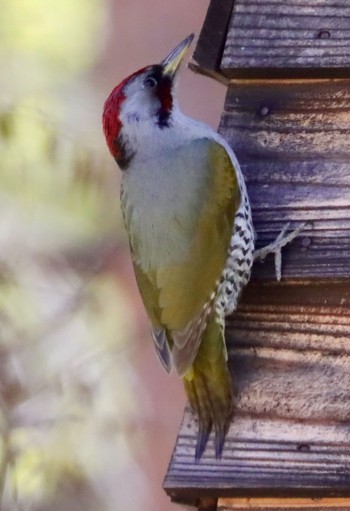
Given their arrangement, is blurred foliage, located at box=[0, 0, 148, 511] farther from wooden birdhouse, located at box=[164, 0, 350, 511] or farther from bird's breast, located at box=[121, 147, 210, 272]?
wooden birdhouse, located at box=[164, 0, 350, 511]

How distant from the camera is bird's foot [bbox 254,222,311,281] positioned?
8.25ft

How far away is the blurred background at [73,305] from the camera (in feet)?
12.2

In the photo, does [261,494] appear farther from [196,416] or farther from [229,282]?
[229,282]

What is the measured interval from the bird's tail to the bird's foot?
0.49 ft

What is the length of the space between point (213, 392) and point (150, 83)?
67cm

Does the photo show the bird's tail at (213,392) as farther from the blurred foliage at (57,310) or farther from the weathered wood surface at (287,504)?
the blurred foliage at (57,310)

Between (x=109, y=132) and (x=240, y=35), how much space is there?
1.30 feet

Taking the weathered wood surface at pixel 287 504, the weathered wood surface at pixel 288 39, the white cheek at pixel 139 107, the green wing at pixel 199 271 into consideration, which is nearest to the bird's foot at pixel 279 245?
the green wing at pixel 199 271

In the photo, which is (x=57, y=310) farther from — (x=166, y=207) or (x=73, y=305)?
(x=166, y=207)

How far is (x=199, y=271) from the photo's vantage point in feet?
8.67

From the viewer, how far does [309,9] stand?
258 centimetres

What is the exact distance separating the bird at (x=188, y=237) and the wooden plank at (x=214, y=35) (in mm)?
106

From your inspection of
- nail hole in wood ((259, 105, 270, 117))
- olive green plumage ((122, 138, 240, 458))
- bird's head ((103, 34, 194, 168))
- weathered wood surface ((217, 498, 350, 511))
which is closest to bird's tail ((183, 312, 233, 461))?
olive green plumage ((122, 138, 240, 458))

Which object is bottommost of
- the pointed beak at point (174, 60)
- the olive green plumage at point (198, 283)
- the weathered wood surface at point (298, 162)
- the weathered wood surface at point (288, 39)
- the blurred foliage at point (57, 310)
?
the blurred foliage at point (57, 310)
